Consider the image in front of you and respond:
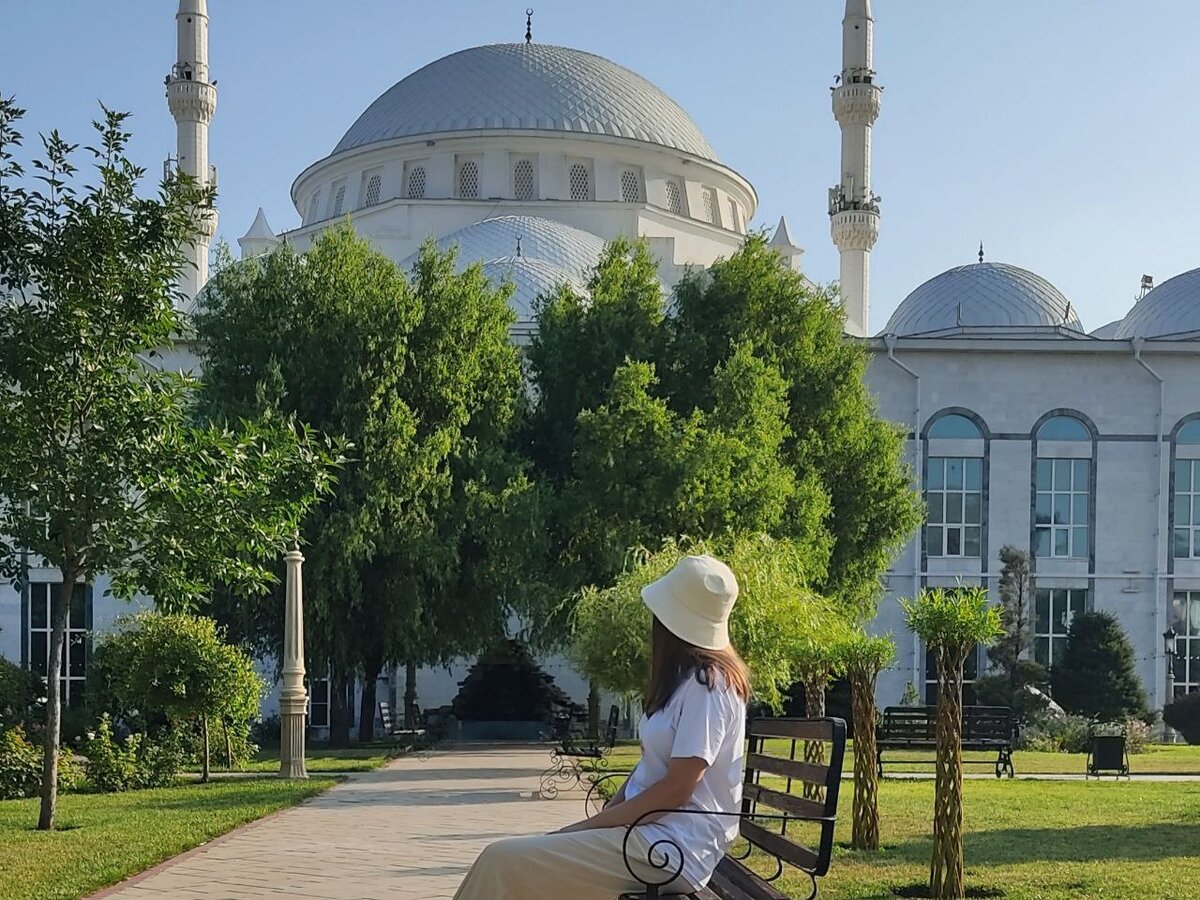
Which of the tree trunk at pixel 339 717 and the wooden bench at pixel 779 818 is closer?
the wooden bench at pixel 779 818

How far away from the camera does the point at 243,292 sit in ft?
85.7

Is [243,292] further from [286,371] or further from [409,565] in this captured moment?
[409,565]

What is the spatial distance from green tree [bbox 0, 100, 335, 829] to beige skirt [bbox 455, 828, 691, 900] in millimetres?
7172

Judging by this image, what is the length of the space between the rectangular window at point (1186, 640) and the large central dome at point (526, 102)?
2041cm

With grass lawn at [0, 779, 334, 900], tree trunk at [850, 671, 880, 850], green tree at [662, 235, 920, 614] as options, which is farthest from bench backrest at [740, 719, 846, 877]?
green tree at [662, 235, 920, 614]

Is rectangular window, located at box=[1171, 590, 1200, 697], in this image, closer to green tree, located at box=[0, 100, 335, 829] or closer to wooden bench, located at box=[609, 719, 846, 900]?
green tree, located at box=[0, 100, 335, 829]

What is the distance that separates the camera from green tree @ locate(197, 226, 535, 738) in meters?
25.0

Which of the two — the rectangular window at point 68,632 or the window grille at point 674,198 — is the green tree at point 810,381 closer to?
the rectangular window at point 68,632

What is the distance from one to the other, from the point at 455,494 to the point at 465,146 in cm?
2420

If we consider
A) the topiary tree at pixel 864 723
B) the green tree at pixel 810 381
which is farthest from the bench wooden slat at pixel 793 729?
the green tree at pixel 810 381

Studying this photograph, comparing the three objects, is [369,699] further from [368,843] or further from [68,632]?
[368,843]

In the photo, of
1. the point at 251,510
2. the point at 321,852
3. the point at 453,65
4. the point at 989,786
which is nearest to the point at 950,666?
the point at 321,852

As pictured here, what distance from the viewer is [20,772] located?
16375 mm

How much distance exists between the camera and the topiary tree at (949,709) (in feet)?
28.6
